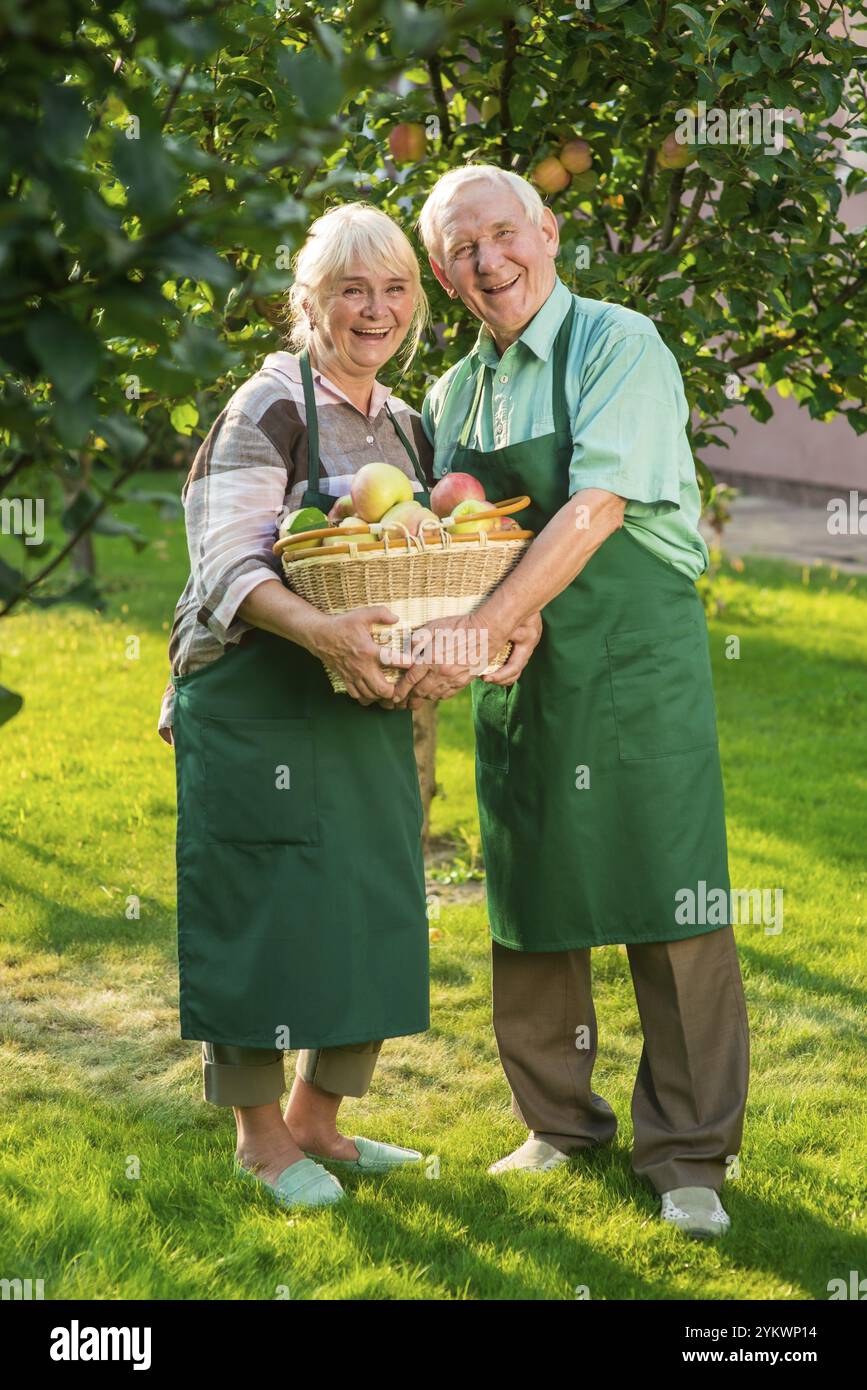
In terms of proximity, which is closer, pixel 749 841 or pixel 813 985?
pixel 813 985

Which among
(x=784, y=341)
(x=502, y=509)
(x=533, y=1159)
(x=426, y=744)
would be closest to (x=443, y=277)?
(x=502, y=509)

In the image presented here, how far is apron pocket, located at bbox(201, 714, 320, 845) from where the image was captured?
2695mm

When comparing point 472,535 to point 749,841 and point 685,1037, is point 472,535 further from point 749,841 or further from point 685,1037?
point 749,841

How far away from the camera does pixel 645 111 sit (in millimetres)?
3404

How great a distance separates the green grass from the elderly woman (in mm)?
268

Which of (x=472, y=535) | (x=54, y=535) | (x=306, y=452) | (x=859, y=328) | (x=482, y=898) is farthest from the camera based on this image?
(x=54, y=535)

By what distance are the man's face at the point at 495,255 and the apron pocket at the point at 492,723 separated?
70 cm

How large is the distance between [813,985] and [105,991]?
195 cm

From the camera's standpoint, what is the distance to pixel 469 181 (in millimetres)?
2713

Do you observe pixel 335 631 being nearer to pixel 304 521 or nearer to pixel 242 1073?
pixel 304 521

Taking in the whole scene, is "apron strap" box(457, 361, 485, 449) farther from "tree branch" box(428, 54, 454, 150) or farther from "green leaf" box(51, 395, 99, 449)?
"green leaf" box(51, 395, 99, 449)

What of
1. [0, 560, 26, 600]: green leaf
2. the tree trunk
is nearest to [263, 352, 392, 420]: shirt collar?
[0, 560, 26, 600]: green leaf

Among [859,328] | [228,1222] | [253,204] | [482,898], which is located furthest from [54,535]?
[253,204]

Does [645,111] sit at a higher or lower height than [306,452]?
→ higher
